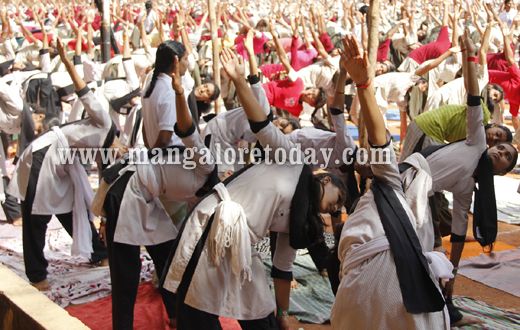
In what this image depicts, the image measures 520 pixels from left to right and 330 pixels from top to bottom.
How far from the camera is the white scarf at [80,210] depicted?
3488 millimetres

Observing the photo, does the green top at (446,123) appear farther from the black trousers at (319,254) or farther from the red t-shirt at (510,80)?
the red t-shirt at (510,80)

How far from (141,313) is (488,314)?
2145mm

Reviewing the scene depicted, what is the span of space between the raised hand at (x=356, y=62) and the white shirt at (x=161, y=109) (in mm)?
1450

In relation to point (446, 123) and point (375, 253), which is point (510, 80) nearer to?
point (446, 123)

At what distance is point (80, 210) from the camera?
11.6 feet

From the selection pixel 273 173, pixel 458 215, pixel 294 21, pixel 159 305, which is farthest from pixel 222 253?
pixel 294 21

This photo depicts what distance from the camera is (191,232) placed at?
205 cm

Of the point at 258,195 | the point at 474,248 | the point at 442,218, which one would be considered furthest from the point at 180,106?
the point at 474,248

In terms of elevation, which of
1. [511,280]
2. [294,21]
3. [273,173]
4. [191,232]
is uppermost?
[294,21]

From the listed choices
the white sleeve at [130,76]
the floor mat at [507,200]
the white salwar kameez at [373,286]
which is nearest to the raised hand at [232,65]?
the white salwar kameez at [373,286]

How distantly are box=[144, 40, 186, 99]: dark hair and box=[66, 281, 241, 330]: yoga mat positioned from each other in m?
1.34

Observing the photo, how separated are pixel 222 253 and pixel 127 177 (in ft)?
2.77

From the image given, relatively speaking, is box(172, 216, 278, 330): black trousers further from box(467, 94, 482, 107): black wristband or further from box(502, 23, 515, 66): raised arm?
box(502, 23, 515, 66): raised arm

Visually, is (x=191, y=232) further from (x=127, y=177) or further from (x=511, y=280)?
(x=511, y=280)
